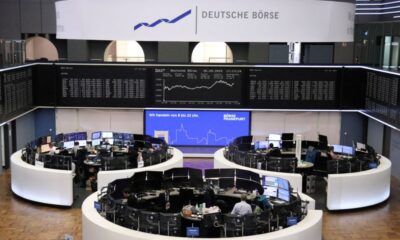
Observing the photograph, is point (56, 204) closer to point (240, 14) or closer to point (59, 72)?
point (59, 72)

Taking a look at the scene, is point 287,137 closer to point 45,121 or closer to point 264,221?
point 264,221

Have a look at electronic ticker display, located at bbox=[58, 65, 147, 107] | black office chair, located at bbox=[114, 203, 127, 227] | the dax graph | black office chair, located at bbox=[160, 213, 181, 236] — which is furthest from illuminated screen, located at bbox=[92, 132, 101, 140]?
black office chair, located at bbox=[160, 213, 181, 236]

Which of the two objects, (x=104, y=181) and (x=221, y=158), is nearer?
(x=104, y=181)

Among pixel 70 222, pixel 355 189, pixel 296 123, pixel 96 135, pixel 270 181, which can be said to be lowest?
pixel 70 222

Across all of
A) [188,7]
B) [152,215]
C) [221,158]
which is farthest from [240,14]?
[221,158]

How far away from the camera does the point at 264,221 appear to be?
31.7ft

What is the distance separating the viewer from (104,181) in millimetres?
13484

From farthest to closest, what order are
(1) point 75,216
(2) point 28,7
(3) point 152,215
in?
(2) point 28,7
(1) point 75,216
(3) point 152,215

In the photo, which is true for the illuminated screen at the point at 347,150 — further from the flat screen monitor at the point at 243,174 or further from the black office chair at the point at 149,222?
the black office chair at the point at 149,222

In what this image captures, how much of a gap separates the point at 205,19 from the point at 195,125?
544 inches

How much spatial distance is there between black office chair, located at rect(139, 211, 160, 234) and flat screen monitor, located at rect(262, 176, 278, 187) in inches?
140

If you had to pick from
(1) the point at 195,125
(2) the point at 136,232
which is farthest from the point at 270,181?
(1) the point at 195,125

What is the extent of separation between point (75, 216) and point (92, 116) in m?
6.42

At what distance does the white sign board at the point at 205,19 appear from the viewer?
4.79 meters
